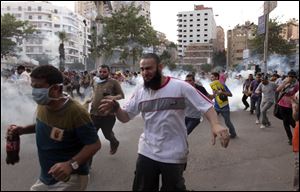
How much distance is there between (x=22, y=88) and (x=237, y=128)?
5.12 metres

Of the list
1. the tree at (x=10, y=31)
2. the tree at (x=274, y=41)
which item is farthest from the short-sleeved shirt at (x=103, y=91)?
the tree at (x=274, y=41)

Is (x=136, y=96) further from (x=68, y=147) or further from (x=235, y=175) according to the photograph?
(x=235, y=175)

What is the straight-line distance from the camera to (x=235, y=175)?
19.3ft

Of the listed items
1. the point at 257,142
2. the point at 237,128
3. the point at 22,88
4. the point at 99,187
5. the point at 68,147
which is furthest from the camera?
the point at 22,88

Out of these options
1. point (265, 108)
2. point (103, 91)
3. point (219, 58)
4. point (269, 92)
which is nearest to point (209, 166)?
point (103, 91)

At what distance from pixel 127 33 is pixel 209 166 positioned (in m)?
26.4

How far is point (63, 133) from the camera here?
9.11ft

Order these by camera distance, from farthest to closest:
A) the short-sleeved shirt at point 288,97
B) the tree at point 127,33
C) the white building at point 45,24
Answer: the white building at point 45,24
the tree at point 127,33
the short-sleeved shirt at point 288,97

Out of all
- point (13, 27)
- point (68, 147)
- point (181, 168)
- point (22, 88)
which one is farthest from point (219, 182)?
point (13, 27)

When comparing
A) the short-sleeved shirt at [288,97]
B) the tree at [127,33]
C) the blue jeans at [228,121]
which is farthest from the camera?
the tree at [127,33]

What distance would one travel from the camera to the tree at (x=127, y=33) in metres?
31.9

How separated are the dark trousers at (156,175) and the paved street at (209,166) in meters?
1.37

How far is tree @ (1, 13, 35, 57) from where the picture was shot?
31.3m

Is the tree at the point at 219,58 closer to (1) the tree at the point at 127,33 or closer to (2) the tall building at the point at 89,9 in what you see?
(2) the tall building at the point at 89,9
